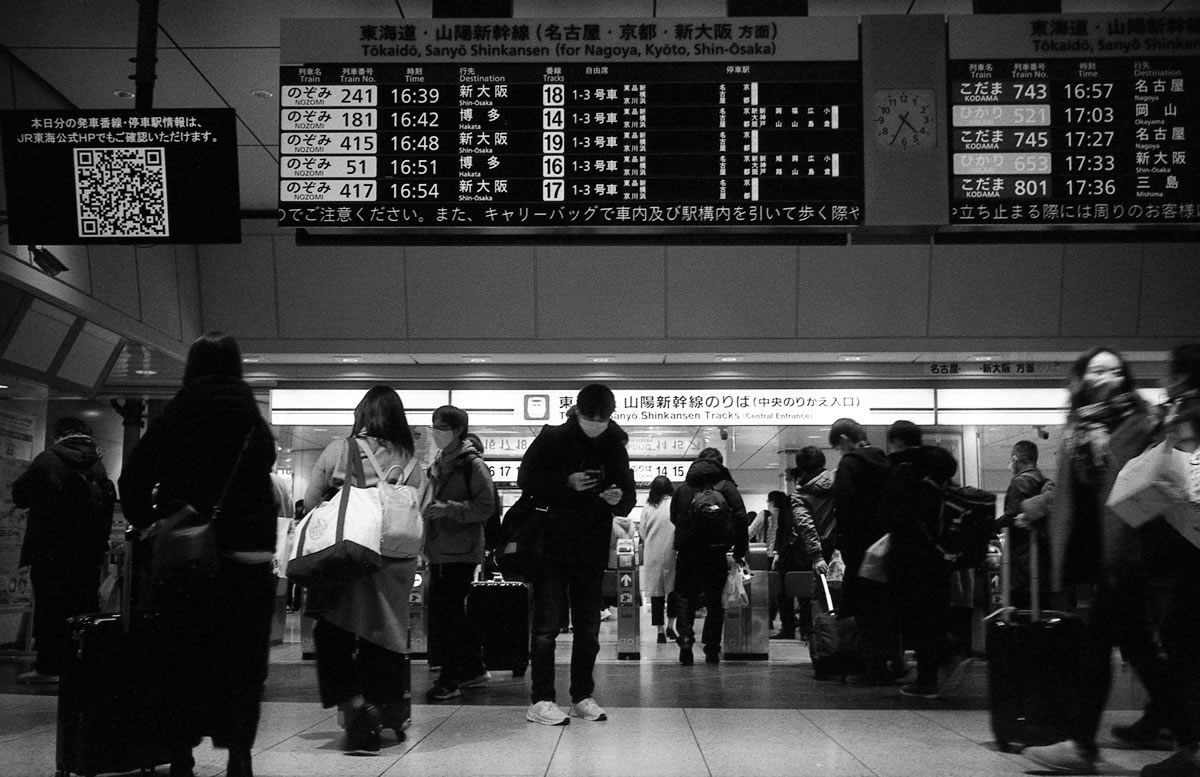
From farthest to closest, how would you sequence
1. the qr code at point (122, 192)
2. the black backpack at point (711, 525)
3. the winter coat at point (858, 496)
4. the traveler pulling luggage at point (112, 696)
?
the black backpack at point (711, 525), the winter coat at point (858, 496), the qr code at point (122, 192), the traveler pulling luggage at point (112, 696)

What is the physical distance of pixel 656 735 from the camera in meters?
5.22

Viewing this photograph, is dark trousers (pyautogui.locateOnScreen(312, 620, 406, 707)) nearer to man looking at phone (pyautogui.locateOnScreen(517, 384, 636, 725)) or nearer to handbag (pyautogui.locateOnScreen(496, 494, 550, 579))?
man looking at phone (pyautogui.locateOnScreen(517, 384, 636, 725))

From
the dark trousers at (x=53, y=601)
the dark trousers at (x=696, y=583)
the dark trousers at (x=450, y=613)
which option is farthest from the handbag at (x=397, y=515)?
the dark trousers at (x=696, y=583)

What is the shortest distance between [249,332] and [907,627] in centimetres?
775

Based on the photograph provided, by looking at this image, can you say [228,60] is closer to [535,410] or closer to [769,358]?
[535,410]

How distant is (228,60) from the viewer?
8047 mm

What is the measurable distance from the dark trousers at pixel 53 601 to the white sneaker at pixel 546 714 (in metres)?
3.70

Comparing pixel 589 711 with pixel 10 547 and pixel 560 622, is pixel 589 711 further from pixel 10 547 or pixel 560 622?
pixel 10 547

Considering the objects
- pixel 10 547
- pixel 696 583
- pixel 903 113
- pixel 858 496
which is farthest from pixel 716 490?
pixel 10 547

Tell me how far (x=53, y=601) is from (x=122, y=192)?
314cm

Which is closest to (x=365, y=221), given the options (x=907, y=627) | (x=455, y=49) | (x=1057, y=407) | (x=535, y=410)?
(x=455, y=49)

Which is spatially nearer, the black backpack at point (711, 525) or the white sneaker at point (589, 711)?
the white sneaker at point (589, 711)

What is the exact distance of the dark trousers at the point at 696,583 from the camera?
8.72 m

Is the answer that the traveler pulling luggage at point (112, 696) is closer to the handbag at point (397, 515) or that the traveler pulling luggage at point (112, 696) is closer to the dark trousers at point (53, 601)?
the handbag at point (397, 515)
